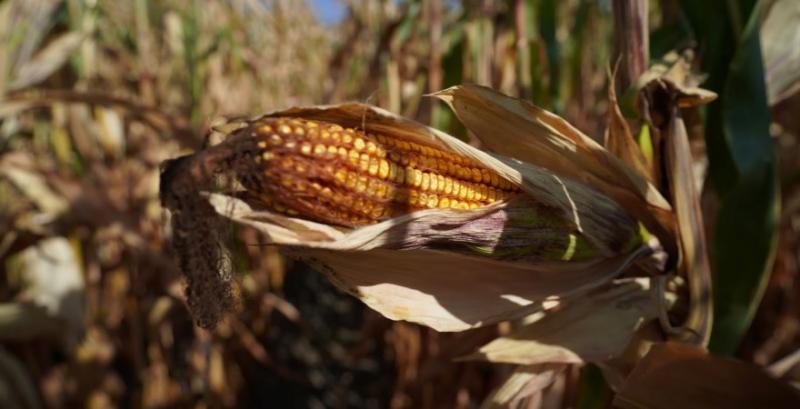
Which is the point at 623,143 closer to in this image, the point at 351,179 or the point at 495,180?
the point at 495,180

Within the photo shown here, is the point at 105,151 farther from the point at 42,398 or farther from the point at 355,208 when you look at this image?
the point at 355,208

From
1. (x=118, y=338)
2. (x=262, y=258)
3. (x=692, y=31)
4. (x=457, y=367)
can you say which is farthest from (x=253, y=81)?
(x=692, y=31)

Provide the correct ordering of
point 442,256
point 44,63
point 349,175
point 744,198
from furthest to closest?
point 44,63, point 744,198, point 442,256, point 349,175

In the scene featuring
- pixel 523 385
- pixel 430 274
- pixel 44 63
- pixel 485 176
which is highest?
pixel 44 63

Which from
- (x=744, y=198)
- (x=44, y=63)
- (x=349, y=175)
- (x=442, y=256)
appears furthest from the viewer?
(x=44, y=63)

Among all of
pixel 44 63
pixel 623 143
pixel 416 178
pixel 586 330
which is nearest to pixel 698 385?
pixel 586 330

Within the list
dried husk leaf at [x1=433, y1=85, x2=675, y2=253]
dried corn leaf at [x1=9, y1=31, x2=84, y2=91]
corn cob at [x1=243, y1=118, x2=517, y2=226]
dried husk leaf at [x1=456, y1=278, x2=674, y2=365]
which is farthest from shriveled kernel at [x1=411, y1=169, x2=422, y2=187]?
dried corn leaf at [x1=9, y1=31, x2=84, y2=91]

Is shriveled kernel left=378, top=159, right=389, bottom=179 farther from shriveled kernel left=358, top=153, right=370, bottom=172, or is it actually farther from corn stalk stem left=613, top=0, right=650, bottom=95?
corn stalk stem left=613, top=0, right=650, bottom=95

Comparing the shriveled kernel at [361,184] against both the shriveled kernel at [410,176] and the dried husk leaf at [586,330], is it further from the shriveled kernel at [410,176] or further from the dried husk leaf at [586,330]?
the dried husk leaf at [586,330]
